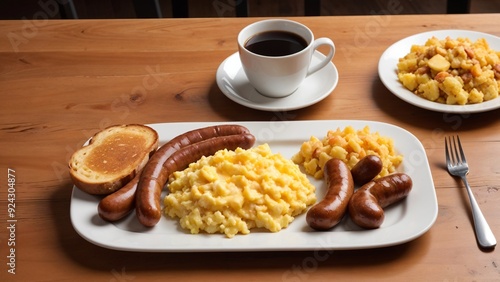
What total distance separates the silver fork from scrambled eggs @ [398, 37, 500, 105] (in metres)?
0.19

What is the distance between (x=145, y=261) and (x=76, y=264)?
0.62 feet

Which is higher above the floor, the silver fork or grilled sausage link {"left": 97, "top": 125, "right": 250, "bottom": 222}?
grilled sausage link {"left": 97, "top": 125, "right": 250, "bottom": 222}

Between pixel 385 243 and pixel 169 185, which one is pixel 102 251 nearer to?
pixel 169 185

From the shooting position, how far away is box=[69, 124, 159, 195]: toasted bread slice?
5.64ft

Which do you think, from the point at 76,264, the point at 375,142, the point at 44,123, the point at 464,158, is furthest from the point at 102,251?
the point at 464,158

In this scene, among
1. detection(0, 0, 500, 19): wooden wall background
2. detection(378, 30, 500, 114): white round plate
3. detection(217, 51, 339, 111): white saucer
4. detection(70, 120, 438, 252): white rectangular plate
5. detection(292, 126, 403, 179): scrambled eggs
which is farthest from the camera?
detection(0, 0, 500, 19): wooden wall background

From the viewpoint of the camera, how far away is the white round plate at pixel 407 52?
6.64 feet

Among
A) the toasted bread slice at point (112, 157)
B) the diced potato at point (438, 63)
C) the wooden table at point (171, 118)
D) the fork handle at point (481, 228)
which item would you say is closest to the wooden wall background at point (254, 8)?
the wooden table at point (171, 118)

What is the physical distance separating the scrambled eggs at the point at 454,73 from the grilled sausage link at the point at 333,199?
2.00 ft

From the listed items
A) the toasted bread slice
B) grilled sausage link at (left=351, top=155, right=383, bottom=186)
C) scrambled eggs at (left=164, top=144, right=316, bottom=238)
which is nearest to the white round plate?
grilled sausage link at (left=351, top=155, right=383, bottom=186)

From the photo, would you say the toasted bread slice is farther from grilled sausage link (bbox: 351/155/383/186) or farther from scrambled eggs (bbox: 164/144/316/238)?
grilled sausage link (bbox: 351/155/383/186)

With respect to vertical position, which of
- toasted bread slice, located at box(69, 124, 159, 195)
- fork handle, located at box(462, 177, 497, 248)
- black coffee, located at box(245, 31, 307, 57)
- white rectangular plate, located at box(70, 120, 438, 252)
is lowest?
fork handle, located at box(462, 177, 497, 248)

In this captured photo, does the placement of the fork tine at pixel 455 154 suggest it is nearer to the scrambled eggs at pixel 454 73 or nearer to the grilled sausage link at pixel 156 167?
the scrambled eggs at pixel 454 73

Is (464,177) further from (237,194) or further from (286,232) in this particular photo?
(237,194)
